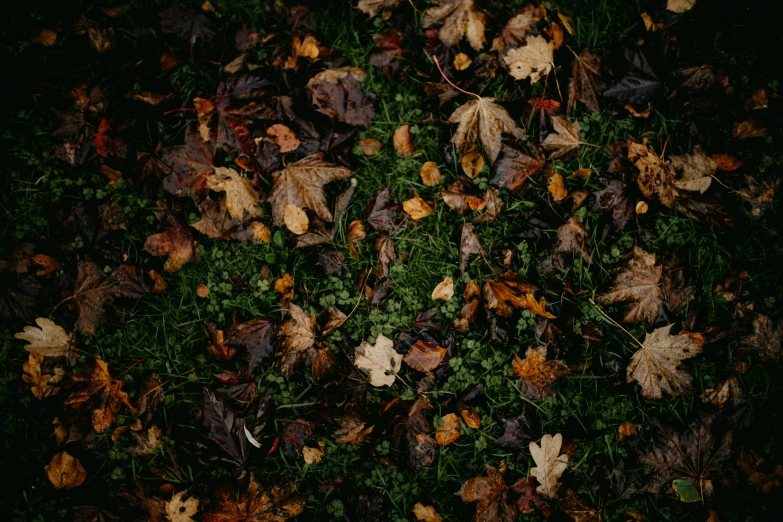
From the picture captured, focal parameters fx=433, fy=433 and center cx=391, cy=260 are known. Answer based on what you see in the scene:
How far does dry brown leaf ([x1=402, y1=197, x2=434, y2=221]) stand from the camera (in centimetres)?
245

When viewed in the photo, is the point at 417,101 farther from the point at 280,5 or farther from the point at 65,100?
the point at 65,100

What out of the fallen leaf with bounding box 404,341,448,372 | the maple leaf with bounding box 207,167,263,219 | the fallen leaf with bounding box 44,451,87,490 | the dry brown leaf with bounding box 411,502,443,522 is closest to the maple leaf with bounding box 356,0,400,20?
the maple leaf with bounding box 207,167,263,219

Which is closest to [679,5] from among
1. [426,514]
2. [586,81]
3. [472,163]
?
[586,81]

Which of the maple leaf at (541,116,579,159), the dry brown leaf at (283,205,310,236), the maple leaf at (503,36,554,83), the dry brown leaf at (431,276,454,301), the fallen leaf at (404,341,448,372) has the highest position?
the maple leaf at (503,36,554,83)

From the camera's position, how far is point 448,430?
7.39 feet

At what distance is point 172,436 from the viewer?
7.59 ft

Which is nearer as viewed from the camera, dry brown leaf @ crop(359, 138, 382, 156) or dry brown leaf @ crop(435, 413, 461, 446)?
dry brown leaf @ crop(435, 413, 461, 446)

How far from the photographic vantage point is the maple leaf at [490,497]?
2158mm

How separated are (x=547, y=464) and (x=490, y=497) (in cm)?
33

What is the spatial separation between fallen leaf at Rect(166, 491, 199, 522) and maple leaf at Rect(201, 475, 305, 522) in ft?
0.22

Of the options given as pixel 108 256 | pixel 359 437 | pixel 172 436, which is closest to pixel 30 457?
pixel 172 436

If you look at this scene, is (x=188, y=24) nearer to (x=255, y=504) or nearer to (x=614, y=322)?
(x=255, y=504)

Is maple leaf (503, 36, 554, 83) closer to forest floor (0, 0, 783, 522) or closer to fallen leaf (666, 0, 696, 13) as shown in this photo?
forest floor (0, 0, 783, 522)

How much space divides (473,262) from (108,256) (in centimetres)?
208
